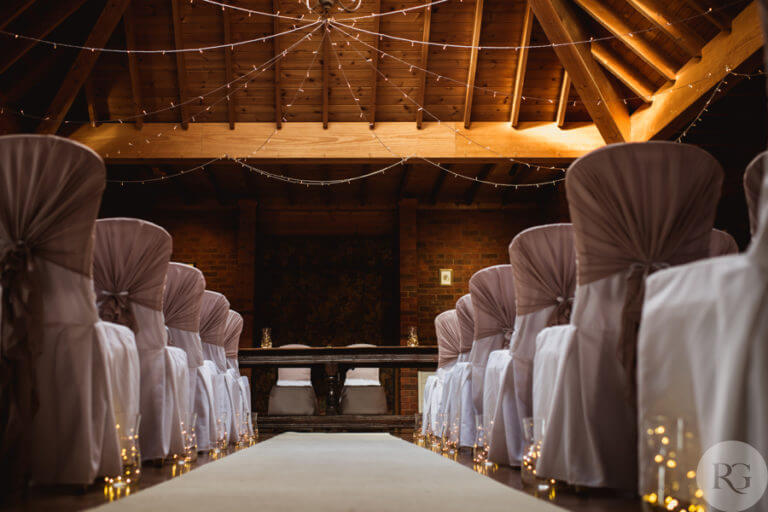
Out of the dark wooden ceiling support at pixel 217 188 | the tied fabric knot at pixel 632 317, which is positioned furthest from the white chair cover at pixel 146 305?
the dark wooden ceiling support at pixel 217 188

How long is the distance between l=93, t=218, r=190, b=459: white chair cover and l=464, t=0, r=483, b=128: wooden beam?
4.78 metres

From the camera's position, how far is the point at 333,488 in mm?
1986

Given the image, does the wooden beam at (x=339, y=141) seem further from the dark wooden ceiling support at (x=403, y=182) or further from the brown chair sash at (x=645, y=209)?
the brown chair sash at (x=645, y=209)

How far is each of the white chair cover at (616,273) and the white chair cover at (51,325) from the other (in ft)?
4.51

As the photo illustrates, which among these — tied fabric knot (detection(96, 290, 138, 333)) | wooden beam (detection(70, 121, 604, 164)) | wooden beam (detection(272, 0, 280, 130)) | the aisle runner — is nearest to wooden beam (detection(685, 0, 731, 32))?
wooden beam (detection(70, 121, 604, 164))

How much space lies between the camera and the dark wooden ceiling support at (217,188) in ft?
29.1

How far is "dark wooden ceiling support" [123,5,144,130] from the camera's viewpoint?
6845mm

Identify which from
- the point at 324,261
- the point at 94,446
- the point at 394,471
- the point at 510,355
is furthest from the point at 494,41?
the point at 94,446

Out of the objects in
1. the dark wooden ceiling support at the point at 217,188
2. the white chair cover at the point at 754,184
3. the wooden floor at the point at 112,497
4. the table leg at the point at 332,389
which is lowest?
the table leg at the point at 332,389

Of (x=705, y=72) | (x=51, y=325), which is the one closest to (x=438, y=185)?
(x=705, y=72)

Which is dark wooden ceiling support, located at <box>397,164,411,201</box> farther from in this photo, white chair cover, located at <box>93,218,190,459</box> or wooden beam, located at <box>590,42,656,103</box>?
white chair cover, located at <box>93,218,190,459</box>

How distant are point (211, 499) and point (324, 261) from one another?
27.5 feet

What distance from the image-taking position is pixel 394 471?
98.7 inches

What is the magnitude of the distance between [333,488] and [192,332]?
1839 millimetres
